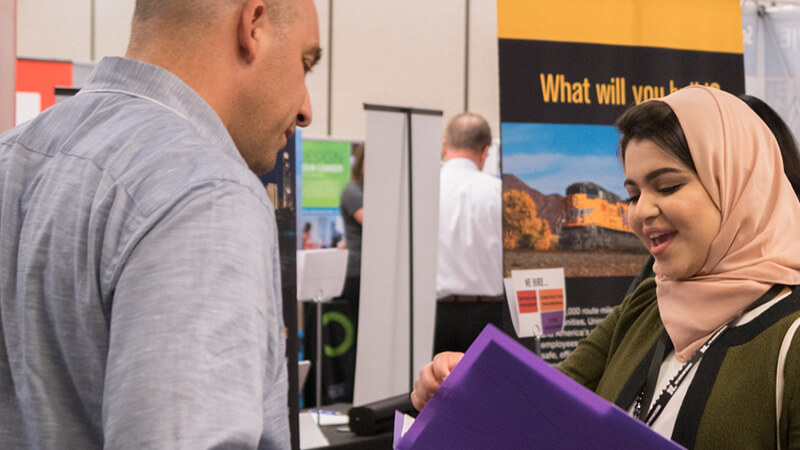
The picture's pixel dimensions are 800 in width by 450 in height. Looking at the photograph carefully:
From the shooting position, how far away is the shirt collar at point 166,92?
2.79 ft

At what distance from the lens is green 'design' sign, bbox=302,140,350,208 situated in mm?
6770

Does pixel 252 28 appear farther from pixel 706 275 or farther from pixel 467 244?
pixel 467 244

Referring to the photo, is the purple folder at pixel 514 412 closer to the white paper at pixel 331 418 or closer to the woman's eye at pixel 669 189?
the woman's eye at pixel 669 189

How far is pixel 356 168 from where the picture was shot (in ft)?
17.6

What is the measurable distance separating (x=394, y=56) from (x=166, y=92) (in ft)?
31.5

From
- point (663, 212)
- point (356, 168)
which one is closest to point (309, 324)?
point (356, 168)

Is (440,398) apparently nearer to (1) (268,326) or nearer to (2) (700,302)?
(1) (268,326)

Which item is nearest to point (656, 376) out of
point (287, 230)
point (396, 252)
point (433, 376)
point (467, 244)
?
point (433, 376)

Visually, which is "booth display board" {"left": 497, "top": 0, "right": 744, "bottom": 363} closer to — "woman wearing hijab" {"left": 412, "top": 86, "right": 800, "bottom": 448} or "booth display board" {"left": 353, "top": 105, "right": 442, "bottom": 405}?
"booth display board" {"left": 353, "top": 105, "right": 442, "bottom": 405}

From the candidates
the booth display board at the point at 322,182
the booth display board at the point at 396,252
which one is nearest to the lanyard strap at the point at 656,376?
the booth display board at the point at 396,252

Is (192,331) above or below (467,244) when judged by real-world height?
below

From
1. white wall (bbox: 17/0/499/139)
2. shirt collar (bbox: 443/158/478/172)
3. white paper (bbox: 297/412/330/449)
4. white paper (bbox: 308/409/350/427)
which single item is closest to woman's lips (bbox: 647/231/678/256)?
white paper (bbox: 297/412/330/449)

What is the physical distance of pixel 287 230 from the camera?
8.76ft

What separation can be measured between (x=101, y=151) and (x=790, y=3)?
4.18m
